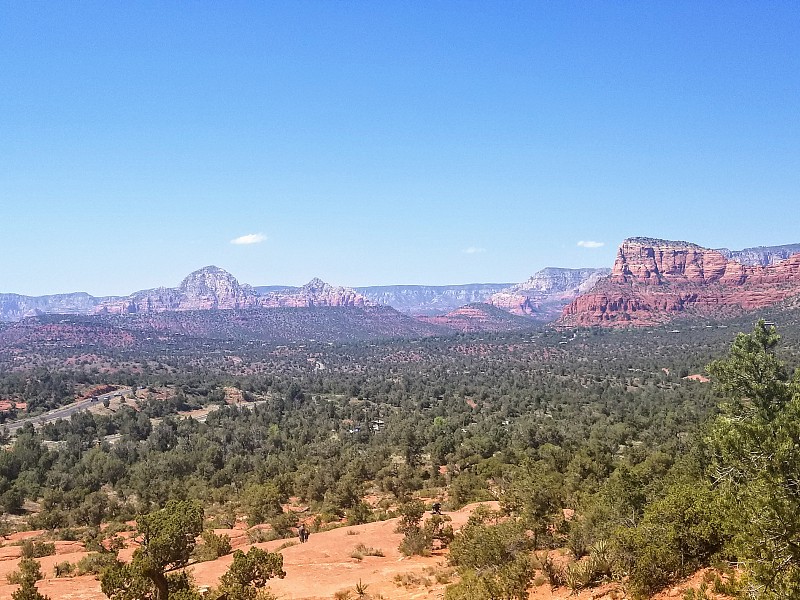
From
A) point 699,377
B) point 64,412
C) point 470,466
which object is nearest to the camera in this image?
point 470,466

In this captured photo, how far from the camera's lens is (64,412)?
96.9m

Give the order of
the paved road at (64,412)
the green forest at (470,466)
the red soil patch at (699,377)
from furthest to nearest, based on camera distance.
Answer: the red soil patch at (699,377) < the paved road at (64,412) < the green forest at (470,466)

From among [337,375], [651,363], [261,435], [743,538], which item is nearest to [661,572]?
[743,538]

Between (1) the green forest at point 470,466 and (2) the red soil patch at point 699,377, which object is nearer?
(1) the green forest at point 470,466

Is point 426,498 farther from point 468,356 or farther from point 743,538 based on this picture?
point 468,356

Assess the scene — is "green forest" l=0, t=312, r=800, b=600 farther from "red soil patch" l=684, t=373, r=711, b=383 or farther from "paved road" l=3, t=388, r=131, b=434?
"paved road" l=3, t=388, r=131, b=434

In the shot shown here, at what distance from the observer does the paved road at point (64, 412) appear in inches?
3393

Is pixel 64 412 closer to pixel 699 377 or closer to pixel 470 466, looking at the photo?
pixel 470 466

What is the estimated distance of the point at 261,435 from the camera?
236ft

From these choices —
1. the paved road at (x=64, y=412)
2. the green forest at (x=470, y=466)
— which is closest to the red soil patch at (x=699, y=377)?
the green forest at (x=470, y=466)

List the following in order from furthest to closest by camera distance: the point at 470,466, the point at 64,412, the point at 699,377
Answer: the point at 64,412, the point at 699,377, the point at 470,466

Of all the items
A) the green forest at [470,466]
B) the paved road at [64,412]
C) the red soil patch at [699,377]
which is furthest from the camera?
the red soil patch at [699,377]

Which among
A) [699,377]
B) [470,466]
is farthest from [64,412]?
[699,377]

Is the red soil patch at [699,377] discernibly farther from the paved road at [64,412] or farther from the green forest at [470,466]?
the paved road at [64,412]
